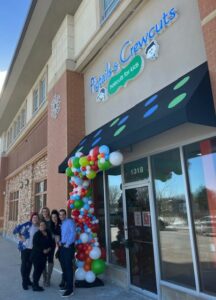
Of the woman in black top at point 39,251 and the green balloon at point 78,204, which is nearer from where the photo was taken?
the woman in black top at point 39,251

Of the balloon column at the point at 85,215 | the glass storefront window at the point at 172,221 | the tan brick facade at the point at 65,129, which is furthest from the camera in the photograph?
the tan brick facade at the point at 65,129

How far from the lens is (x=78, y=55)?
30.9 feet

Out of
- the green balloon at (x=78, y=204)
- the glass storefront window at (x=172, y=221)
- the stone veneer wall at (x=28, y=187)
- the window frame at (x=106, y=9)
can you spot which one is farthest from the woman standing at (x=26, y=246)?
the window frame at (x=106, y=9)

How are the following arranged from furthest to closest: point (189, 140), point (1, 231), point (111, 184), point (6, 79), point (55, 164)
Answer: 1. point (1, 231)
2. point (6, 79)
3. point (55, 164)
4. point (111, 184)
5. point (189, 140)

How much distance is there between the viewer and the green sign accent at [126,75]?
6.52m

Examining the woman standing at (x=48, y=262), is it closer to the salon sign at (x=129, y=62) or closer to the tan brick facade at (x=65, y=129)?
the tan brick facade at (x=65, y=129)

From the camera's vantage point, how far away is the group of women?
650 cm

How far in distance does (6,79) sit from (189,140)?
44.3ft

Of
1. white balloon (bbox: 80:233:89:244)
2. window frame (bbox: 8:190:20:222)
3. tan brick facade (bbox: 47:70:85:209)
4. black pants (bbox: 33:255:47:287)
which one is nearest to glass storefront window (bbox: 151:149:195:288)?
white balloon (bbox: 80:233:89:244)

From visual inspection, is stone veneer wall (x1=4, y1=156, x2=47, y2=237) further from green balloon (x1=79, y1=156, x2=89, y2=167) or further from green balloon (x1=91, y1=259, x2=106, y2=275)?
green balloon (x1=91, y1=259, x2=106, y2=275)

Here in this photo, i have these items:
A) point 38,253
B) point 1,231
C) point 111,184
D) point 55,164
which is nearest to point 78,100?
point 55,164

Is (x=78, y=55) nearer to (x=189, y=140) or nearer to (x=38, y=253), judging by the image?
(x=189, y=140)

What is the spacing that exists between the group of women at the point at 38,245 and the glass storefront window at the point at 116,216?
145cm

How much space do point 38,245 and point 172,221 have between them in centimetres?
329
